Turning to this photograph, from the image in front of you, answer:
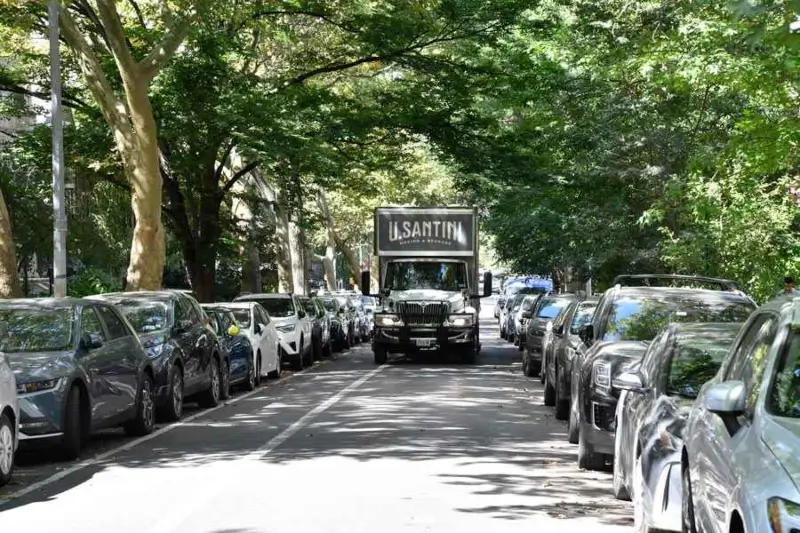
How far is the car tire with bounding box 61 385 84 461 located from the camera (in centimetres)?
1244

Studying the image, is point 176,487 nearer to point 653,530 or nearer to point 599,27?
point 653,530

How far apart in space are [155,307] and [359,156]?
16559 mm

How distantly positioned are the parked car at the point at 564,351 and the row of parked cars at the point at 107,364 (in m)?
5.04

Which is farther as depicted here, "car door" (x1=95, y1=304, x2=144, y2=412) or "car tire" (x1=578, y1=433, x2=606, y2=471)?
"car door" (x1=95, y1=304, x2=144, y2=412)

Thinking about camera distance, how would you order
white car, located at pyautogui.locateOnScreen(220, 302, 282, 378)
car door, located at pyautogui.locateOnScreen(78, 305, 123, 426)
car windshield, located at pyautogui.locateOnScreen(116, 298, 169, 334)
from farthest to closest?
white car, located at pyautogui.locateOnScreen(220, 302, 282, 378) → car windshield, located at pyautogui.locateOnScreen(116, 298, 169, 334) → car door, located at pyautogui.locateOnScreen(78, 305, 123, 426)

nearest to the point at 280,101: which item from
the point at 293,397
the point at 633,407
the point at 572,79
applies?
the point at 572,79

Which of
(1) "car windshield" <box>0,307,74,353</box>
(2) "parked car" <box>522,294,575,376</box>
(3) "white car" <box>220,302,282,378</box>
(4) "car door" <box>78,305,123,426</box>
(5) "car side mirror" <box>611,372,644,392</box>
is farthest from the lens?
(2) "parked car" <box>522,294,575,376</box>

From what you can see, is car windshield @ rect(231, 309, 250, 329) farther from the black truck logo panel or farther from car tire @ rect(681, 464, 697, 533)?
car tire @ rect(681, 464, 697, 533)

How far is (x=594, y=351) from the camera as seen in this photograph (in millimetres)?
12352

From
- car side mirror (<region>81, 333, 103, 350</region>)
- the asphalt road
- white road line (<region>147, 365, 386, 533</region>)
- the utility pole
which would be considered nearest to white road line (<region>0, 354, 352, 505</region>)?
the asphalt road

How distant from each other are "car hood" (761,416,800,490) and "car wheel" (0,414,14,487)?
742 cm

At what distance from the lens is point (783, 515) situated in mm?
4594

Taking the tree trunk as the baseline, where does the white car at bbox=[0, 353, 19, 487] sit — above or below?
below

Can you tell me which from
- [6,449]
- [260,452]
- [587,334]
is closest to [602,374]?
[587,334]
